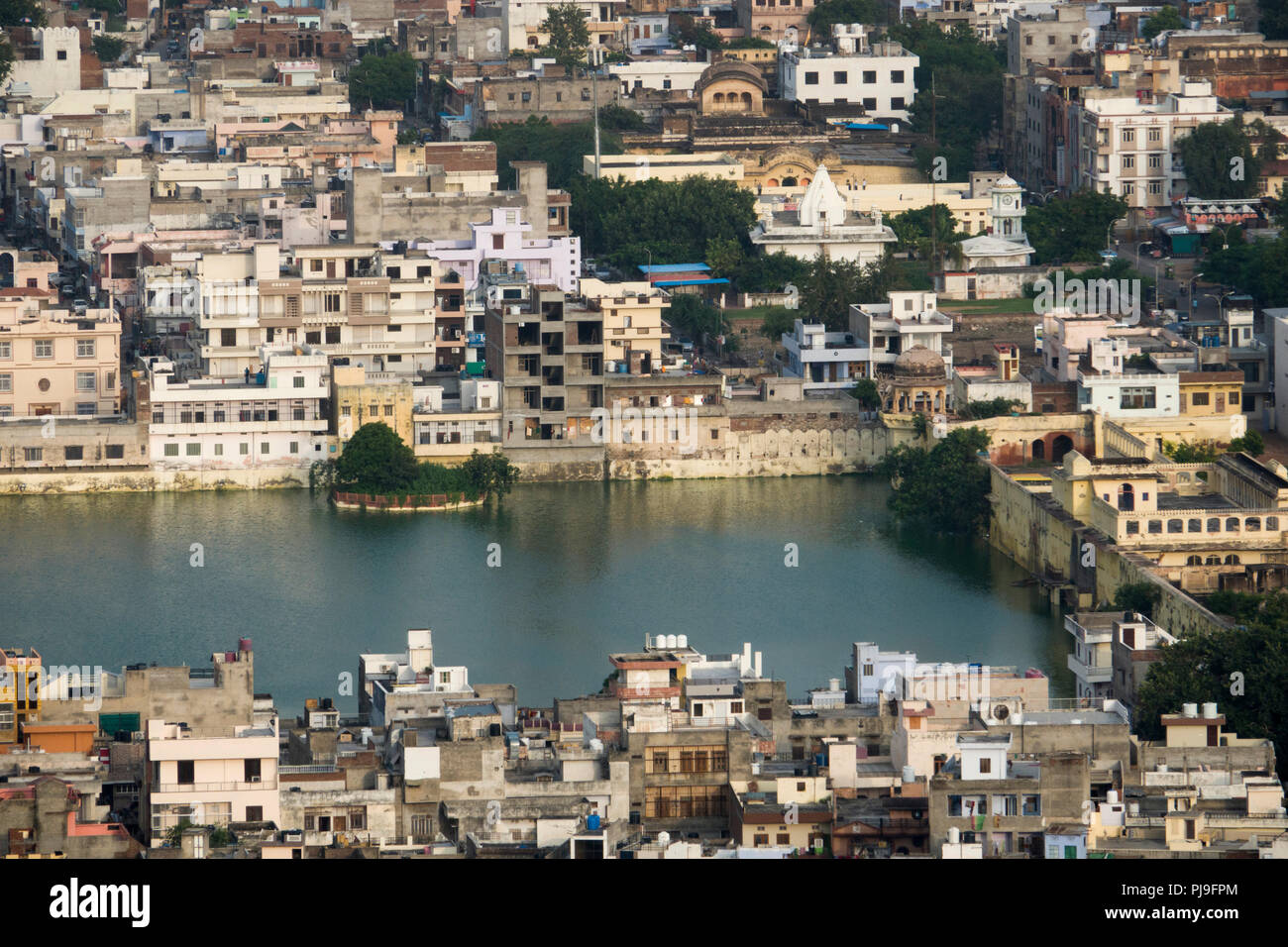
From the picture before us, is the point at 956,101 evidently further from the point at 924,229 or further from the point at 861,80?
the point at 924,229

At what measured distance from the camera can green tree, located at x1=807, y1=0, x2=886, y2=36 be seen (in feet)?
280

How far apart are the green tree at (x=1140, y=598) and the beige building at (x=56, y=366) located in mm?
18899

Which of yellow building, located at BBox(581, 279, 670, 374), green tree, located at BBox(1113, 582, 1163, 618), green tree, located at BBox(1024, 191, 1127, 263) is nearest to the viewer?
green tree, located at BBox(1113, 582, 1163, 618)

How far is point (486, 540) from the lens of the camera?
43.2 metres

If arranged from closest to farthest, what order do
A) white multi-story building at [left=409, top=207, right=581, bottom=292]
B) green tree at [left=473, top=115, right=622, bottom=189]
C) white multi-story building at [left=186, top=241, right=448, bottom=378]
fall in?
white multi-story building at [left=186, top=241, right=448, bottom=378] < white multi-story building at [left=409, top=207, right=581, bottom=292] < green tree at [left=473, top=115, right=622, bottom=189]

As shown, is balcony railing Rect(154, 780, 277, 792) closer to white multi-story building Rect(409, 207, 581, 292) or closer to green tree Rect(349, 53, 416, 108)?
white multi-story building Rect(409, 207, 581, 292)

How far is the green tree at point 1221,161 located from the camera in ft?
212

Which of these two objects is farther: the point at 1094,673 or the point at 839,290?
the point at 839,290

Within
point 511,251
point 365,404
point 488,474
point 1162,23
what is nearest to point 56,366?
point 365,404

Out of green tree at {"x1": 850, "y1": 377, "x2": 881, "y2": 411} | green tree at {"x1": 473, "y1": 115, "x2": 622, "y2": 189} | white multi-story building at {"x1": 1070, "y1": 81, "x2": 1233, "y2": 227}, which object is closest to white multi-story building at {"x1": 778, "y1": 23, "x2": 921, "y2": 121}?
green tree at {"x1": 473, "y1": 115, "x2": 622, "y2": 189}

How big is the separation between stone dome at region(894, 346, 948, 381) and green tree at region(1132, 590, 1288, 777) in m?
18.8

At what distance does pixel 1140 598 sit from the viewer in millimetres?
35656

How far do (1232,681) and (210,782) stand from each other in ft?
33.4
